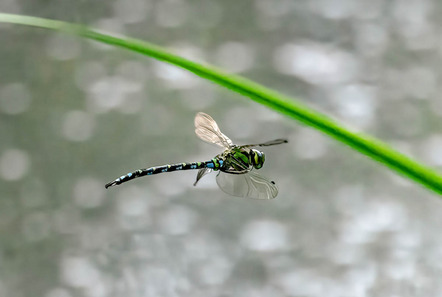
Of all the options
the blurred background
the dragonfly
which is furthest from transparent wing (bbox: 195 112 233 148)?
the blurred background

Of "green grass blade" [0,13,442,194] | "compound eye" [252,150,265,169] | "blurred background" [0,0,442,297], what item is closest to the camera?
"green grass blade" [0,13,442,194]

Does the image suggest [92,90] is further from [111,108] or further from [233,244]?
[233,244]

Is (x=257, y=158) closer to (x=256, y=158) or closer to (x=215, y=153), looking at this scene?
(x=256, y=158)

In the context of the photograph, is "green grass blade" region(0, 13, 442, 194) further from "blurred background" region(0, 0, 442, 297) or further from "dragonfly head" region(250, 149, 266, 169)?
"blurred background" region(0, 0, 442, 297)

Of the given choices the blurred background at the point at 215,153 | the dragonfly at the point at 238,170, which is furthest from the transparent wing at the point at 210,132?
the blurred background at the point at 215,153

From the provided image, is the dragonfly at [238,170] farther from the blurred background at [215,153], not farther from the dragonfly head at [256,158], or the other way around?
the blurred background at [215,153]

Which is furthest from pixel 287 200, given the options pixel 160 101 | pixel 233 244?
pixel 160 101
